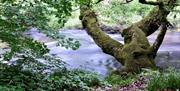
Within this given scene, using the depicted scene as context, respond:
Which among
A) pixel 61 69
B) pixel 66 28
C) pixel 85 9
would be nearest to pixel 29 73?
pixel 61 69

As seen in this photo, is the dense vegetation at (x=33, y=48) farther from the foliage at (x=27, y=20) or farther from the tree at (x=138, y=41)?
the tree at (x=138, y=41)

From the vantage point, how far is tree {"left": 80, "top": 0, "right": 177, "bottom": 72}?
34.2 feet

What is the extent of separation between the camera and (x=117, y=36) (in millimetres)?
23250

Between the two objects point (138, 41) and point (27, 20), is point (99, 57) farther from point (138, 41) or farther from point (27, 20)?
point (27, 20)

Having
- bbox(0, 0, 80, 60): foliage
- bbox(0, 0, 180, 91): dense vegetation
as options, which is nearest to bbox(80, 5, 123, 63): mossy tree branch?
bbox(0, 0, 180, 91): dense vegetation

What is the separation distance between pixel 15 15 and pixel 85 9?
7.84 m

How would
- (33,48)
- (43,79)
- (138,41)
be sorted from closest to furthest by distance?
1. (33,48)
2. (43,79)
3. (138,41)

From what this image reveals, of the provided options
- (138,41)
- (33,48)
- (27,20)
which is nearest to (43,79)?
(33,48)

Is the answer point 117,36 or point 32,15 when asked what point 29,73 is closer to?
point 32,15

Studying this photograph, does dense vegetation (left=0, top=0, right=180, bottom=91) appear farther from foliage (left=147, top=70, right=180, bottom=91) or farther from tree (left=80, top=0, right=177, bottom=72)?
tree (left=80, top=0, right=177, bottom=72)

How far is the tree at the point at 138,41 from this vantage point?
34.2 feet

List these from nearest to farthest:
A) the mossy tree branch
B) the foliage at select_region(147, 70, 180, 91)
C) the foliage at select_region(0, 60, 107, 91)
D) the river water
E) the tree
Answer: the foliage at select_region(0, 60, 107, 91) < the foliage at select_region(147, 70, 180, 91) < the tree < the mossy tree branch < the river water

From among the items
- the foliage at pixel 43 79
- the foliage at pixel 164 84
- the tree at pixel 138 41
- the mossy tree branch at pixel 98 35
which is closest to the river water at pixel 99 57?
the mossy tree branch at pixel 98 35

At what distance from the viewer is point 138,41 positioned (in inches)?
428
